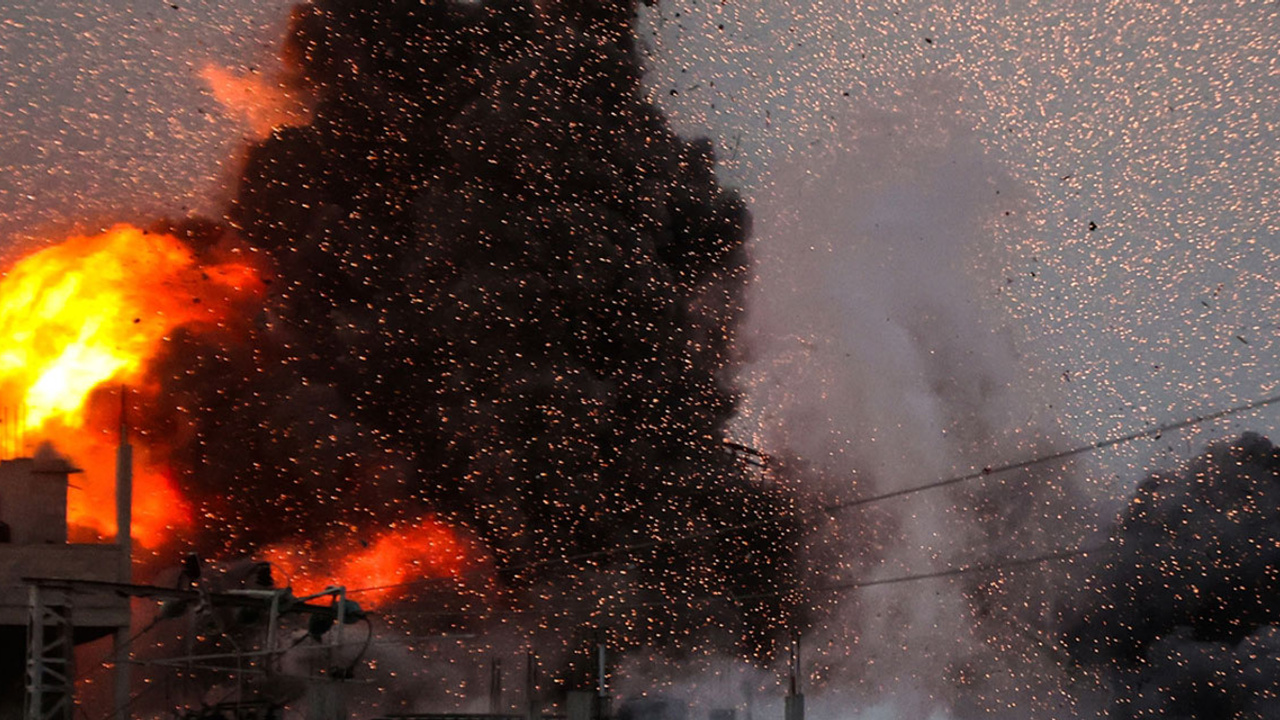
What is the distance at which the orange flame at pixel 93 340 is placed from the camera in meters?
39.2

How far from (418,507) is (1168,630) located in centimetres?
4240

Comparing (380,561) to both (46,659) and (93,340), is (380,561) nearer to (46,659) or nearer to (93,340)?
(93,340)

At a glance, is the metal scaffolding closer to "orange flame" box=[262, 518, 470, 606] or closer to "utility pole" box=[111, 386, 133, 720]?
"utility pole" box=[111, 386, 133, 720]

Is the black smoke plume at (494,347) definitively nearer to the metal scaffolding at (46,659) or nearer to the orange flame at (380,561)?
the orange flame at (380,561)

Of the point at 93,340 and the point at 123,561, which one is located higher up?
the point at 93,340

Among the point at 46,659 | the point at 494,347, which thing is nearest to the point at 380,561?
the point at 494,347

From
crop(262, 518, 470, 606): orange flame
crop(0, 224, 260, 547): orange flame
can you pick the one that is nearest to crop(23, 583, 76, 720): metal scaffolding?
crop(0, 224, 260, 547): orange flame

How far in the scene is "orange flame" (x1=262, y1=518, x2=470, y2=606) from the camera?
1966 inches

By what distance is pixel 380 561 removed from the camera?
169ft

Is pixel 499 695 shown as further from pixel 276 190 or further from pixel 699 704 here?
pixel 276 190

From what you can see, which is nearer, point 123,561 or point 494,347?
point 123,561

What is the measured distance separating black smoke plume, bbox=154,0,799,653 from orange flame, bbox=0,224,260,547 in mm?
1859

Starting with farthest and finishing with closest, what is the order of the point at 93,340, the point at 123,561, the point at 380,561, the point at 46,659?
1. the point at 380,561
2. the point at 93,340
3. the point at 123,561
4. the point at 46,659

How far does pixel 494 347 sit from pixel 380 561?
9438 millimetres
